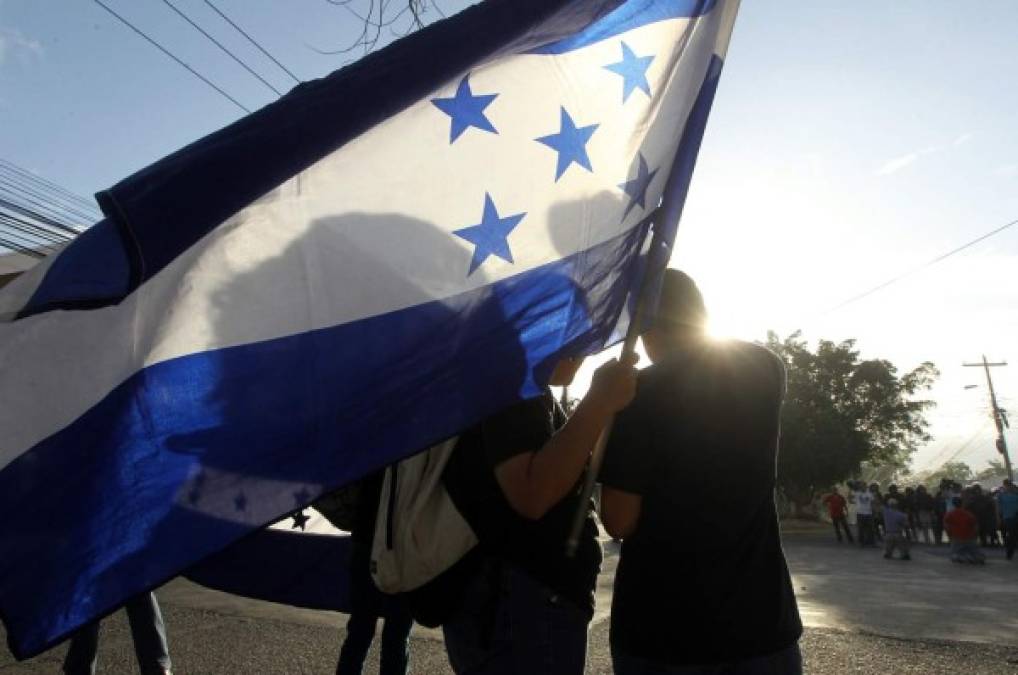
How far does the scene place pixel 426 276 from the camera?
1.82 metres

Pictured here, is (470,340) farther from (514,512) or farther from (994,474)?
(994,474)

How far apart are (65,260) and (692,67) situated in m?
1.84

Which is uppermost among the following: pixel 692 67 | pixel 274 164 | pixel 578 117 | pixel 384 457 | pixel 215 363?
pixel 692 67

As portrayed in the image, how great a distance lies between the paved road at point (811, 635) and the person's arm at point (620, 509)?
126 inches

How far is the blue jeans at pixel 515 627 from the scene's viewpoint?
1.71 m

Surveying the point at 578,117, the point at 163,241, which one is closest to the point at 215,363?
the point at 163,241

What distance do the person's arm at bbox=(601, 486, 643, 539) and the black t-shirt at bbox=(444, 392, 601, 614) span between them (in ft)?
0.41

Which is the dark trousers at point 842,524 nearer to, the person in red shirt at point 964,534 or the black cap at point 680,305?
the person in red shirt at point 964,534

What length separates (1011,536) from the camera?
1555 centimetres

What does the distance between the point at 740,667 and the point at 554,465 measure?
0.81 meters

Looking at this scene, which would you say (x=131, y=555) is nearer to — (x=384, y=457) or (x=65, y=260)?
(x=384, y=457)

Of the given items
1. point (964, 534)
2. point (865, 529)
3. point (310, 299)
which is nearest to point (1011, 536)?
point (964, 534)

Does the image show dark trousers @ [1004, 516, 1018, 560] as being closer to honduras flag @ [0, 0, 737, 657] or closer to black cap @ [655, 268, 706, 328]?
black cap @ [655, 268, 706, 328]

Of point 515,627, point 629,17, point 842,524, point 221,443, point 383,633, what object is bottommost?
point 383,633
